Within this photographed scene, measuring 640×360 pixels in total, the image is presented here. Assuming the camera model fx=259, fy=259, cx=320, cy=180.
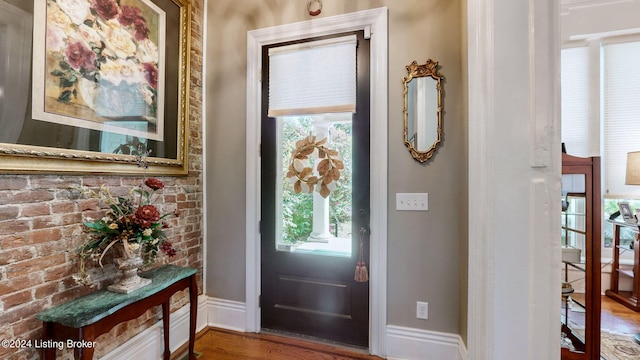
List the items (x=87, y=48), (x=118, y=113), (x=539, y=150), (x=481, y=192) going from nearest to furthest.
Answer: (x=539, y=150) → (x=481, y=192) → (x=87, y=48) → (x=118, y=113)

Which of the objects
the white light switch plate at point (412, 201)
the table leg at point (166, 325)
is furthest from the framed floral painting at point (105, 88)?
the white light switch plate at point (412, 201)

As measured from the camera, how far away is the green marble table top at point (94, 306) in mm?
1170

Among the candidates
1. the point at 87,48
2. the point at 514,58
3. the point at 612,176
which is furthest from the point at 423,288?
the point at 612,176

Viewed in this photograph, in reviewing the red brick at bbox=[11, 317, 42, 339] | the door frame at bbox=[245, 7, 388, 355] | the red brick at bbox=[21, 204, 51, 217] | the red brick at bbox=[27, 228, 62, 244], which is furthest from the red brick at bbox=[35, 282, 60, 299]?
the door frame at bbox=[245, 7, 388, 355]

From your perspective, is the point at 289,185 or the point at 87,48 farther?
the point at 289,185

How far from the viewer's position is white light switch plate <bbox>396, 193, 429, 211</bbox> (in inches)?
74.3

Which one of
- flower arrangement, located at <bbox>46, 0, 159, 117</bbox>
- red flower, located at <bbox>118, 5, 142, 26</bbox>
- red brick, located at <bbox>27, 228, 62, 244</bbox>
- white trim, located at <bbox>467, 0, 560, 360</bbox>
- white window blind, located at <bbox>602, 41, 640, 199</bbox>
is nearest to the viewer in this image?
white trim, located at <bbox>467, 0, 560, 360</bbox>

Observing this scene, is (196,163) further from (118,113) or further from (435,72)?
(435,72)

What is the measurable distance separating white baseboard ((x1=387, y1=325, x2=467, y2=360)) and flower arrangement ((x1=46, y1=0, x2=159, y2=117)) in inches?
94.7

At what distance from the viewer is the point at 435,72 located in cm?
185

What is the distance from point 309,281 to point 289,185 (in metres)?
0.81

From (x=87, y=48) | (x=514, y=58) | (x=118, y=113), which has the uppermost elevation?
(x=87, y=48)

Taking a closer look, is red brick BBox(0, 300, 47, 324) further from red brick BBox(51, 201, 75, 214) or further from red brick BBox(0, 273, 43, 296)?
red brick BBox(51, 201, 75, 214)

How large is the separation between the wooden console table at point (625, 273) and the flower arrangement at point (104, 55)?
458 cm
